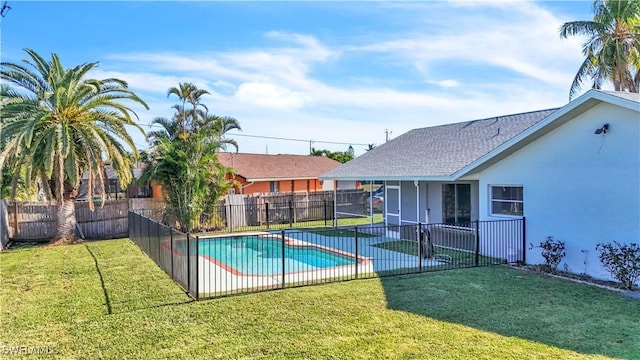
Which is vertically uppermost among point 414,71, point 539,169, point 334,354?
point 414,71

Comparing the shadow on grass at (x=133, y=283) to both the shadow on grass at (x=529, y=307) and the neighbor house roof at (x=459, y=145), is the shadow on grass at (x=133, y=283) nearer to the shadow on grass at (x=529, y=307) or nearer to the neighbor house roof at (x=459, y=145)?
the shadow on grass at (x=529, y=307)

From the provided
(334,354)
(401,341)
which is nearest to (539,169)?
(401,341)

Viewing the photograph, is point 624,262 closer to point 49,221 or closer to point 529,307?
point 529,307

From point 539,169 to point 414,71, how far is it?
8.12 metres

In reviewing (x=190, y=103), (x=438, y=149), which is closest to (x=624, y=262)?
(x=438, y=149)

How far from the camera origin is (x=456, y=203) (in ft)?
49.7

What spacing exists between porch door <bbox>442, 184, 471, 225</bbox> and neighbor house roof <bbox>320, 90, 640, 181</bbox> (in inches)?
44.7

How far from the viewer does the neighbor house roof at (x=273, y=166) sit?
87.4ft

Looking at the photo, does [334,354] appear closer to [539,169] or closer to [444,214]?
[539,169]

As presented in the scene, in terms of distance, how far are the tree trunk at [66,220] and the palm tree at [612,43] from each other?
23568mm

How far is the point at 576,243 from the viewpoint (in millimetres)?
9953

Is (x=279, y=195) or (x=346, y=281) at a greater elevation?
(x=279, y=195)

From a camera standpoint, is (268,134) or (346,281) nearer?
(346,281)

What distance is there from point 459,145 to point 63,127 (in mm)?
14336
